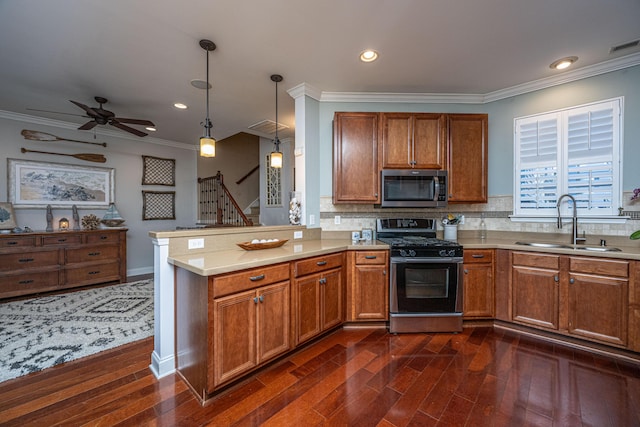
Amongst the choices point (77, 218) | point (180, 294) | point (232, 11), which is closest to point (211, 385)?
point (180, 294)

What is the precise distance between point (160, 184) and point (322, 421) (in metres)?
5.33

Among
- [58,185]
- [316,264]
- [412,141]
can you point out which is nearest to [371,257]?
[316,264]

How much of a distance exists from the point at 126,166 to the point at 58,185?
998 millimetres

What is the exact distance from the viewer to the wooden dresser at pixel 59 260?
350 centimetres

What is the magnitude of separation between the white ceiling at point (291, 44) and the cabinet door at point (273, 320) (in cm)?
207

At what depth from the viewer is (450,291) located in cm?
259

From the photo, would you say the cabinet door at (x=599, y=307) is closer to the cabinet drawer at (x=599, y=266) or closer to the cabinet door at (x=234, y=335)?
the cabinet drawer at (x=599, y=266)

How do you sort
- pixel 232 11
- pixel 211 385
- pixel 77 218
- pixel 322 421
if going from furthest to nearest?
pixel 77 218 → pixel 232 11 → pixel 211 385 → pixel 322 421

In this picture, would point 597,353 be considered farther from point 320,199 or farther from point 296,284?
point 320,199

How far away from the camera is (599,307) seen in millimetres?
2207

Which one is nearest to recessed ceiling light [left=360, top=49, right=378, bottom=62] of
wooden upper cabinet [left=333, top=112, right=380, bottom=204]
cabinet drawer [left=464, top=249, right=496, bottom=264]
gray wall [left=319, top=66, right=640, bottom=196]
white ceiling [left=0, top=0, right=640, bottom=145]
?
white ceiling [left=0, top=0, right=640, bottom=145]

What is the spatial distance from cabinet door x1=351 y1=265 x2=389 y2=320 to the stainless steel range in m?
0.08

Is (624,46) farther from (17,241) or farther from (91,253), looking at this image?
(17,241)

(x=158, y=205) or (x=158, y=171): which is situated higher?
(x=158, y=171)
